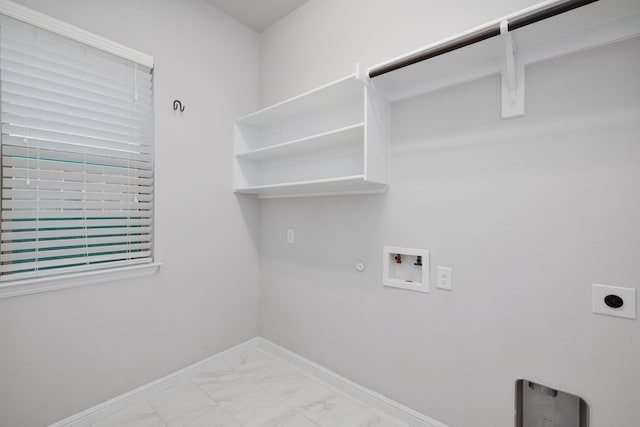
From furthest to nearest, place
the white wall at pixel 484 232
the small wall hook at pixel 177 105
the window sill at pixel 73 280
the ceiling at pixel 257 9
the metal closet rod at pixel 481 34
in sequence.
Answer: the ceiling at pixel 257 9 < the small wall hook at pixel 177 105 < the window sill at pixel 73 280 < the white wall at pixel 484 232 < the metal closet rod at pixel 481 34

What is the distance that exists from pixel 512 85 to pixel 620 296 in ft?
3.10

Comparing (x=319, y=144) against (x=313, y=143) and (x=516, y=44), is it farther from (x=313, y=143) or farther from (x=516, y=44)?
(x=516, y=44)

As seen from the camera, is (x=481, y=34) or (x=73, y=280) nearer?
(x=481, y=34)

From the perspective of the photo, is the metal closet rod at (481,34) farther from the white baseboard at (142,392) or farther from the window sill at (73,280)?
the white baseboard at (142,392)

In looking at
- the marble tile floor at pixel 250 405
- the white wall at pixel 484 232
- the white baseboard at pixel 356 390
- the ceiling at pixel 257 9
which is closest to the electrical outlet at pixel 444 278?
the white wall at pixel 484 232

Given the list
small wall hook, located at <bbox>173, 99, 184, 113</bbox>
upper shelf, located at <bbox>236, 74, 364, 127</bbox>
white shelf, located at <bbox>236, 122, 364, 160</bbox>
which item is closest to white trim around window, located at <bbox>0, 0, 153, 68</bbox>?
small wall hook, located at <bbox>173, 99, 184, 113</bbox>

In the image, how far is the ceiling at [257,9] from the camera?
84.4 inches

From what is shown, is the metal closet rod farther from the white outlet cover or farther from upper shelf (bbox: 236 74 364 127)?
the white outlet cover

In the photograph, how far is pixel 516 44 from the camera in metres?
1.22

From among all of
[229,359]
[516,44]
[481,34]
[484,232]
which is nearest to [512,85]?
[516,44]

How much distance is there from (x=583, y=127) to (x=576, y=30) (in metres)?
0.38

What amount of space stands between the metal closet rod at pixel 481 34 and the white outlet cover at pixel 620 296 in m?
1.02

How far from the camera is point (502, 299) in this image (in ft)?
4.35

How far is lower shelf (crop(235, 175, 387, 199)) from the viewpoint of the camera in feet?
5.40
